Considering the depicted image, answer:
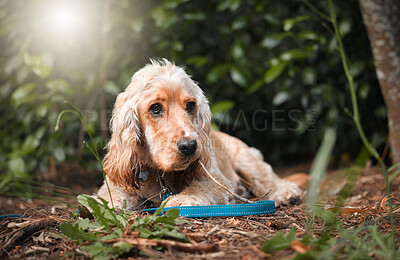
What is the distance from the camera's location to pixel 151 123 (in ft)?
7.38

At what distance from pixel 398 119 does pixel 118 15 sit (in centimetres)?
331

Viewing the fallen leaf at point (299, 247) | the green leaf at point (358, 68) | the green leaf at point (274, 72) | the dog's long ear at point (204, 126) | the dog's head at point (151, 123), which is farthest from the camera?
the green leaf at point (358, 68)

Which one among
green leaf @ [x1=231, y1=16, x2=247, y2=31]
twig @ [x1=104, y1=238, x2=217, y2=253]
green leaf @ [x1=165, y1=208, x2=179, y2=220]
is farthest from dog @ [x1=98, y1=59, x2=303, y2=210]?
green leaf @ [x1=231, y1=16, x2=247, y2=31]

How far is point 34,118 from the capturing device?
4379mm

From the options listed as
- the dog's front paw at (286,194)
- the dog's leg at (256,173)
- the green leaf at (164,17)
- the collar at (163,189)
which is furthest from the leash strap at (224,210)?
the green leaf at (164,17)

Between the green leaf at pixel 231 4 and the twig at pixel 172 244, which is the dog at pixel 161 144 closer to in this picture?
the twig at pixel 172 244

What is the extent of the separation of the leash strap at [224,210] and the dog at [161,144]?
5.0 inches

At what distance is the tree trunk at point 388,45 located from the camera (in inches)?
123

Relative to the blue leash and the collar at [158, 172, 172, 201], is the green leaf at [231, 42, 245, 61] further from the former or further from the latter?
the blue leash

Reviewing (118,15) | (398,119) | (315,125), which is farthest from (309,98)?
(118,15)

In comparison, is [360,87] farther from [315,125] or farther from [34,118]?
[34,118]

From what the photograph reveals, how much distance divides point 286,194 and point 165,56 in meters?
2.40

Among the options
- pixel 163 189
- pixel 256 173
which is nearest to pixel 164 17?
pixel 256 173

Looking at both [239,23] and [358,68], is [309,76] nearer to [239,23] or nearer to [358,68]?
[358,68]
